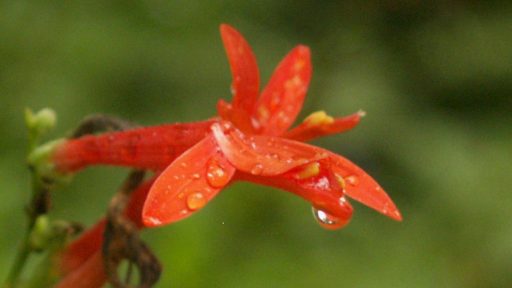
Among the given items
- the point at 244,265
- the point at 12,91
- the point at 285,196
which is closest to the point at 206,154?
the point at 244,265

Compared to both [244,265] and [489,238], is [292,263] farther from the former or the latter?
[489,238]

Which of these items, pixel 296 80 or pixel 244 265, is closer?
pixel 296 80

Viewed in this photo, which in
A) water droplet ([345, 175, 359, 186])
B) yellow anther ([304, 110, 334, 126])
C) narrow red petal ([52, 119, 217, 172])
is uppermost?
water droplet ([345, 175, 359, 186])

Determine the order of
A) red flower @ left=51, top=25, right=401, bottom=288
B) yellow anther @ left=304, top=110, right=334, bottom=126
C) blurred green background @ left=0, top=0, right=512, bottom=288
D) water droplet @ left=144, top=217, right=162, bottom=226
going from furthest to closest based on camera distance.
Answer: blurred green background @ left=0, top=0, right=512, bottom=288 → yellow anther @ left=304, top=110, right=334, bottom=126 → red flower @ left=51, top=25, right=401, bottom=288 → water droplet @ left=144, top=217, right=162, bottom=226

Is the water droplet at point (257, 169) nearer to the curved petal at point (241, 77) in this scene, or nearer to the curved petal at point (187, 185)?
the curved petal at point (187, 185)

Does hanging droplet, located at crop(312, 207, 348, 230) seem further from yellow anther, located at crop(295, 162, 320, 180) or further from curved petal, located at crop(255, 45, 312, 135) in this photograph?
curved petal, located at crop(255, 45, 312, 135)

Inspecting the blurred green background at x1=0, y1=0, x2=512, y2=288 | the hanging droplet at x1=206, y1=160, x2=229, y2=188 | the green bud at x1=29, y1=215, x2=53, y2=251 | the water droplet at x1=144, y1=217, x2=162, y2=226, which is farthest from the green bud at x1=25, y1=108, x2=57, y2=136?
the blurred green background at x1=0, y1=0, x2=512, y2=288

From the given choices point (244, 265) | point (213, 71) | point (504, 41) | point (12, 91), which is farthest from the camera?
point (504, 41)
